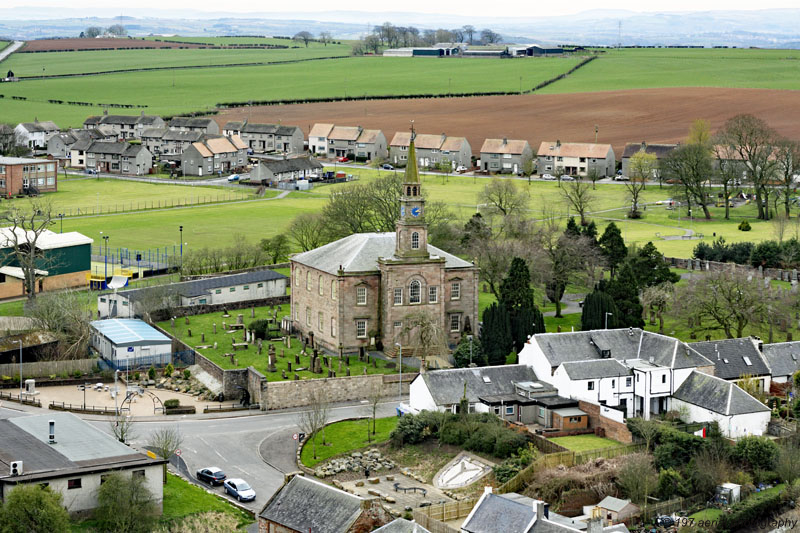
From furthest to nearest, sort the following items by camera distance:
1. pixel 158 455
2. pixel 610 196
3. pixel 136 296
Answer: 1. pixel 610 196
2. pixel 136 296
3. pixel 158 455

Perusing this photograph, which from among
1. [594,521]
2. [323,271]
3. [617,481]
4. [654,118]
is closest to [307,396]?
[323,271]

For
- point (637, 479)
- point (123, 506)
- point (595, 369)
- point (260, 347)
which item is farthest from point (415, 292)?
point (123, 506)

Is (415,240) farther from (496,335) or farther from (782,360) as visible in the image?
(782,360)

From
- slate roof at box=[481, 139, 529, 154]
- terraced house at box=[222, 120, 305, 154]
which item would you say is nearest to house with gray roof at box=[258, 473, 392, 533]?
slate roof at box=[481, 139, 529, 154]

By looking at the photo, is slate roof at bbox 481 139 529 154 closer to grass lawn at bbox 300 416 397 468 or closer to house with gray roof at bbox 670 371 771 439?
house with gray roof at bbox 670 371 771 439

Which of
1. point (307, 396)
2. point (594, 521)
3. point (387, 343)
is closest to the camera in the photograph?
point (594, 521)

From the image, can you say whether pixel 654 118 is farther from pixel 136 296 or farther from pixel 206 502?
pixel 206 502

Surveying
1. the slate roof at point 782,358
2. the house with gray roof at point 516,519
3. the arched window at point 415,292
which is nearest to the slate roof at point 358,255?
the arched window at point 415,292
